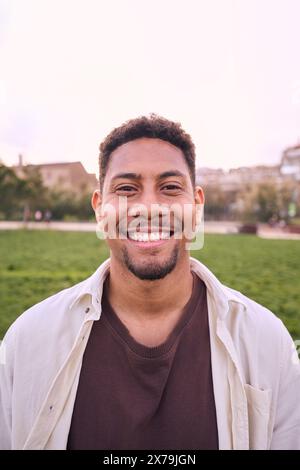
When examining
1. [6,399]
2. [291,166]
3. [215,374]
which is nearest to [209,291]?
[215,374]

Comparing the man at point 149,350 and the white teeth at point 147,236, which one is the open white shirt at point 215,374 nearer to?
the man at point 149,350

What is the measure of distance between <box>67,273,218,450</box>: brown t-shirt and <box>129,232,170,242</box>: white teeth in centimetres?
47

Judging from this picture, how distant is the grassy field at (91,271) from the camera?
566 cm

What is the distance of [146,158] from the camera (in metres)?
1.86

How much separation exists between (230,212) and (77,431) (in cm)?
3315

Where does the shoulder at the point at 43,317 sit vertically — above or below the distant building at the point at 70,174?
below

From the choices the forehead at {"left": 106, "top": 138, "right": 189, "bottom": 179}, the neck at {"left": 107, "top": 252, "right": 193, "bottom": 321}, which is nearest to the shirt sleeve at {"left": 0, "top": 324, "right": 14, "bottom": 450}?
the neck at {"left": 107, "top": 252, "right": 193, "bottom": 321}

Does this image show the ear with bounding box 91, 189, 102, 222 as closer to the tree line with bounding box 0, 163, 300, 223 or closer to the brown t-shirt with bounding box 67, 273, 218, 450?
the brown t-shirt with bounding box 67, 273, 218, 450

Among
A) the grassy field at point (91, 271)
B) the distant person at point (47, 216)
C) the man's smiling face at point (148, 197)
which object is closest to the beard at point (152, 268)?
the man's smiling face at point (148, 197)

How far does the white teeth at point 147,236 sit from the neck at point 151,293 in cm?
16

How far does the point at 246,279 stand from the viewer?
8023 millimetres

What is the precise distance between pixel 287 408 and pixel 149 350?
0.71m

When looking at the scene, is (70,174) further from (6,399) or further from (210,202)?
(210,202)

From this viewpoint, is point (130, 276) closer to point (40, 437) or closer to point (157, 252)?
point (157, 252)
